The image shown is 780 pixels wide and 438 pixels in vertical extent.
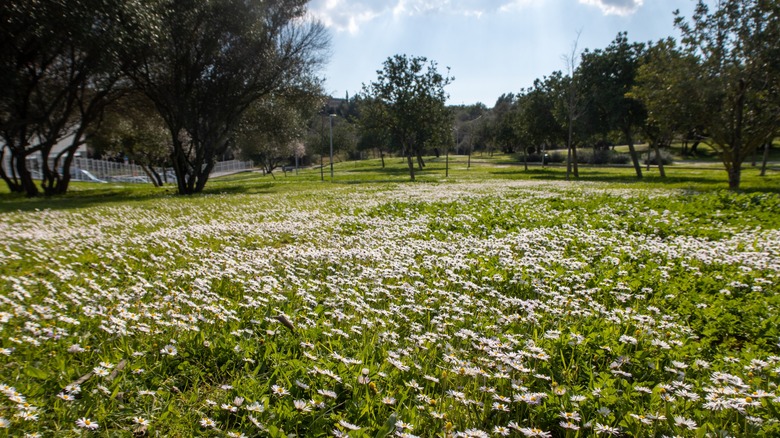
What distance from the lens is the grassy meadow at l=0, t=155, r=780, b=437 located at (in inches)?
104

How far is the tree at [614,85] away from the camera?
38.9 metres

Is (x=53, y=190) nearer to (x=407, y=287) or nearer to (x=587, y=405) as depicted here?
(x=407, y=287)

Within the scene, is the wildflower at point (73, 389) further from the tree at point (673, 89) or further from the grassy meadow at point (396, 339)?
the tree at point (673, 89)


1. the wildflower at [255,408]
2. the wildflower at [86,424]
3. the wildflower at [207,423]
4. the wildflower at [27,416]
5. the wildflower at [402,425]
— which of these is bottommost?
the wildflower at [402,425]

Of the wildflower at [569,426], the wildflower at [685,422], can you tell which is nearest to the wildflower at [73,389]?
the wildflower at [569,426]

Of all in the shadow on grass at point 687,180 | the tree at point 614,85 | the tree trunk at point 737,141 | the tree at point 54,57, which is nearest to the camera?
the tree at point 54,57

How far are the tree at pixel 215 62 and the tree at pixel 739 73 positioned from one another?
2283cm

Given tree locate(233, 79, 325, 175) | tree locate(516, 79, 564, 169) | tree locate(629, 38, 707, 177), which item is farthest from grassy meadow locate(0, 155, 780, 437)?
tree locate(516, 79, 564, 169)

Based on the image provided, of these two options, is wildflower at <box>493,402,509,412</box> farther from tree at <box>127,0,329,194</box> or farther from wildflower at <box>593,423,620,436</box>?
tree at <box>127,0,329,194</box>

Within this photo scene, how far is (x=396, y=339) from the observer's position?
13.0 feet

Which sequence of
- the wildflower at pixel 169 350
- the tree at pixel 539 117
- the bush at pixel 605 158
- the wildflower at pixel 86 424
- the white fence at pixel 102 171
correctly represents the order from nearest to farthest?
the wildflower at pixel 86 424
the wildflower at pixel 169 350
the tree at pixel 539 117
the white fence at pixel 102 171
the bush at pixel 605 158

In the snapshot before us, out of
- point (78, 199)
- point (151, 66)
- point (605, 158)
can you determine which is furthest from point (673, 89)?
point (605, 158)

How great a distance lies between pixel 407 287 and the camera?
510 cm

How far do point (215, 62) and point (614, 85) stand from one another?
34924 millimetres
